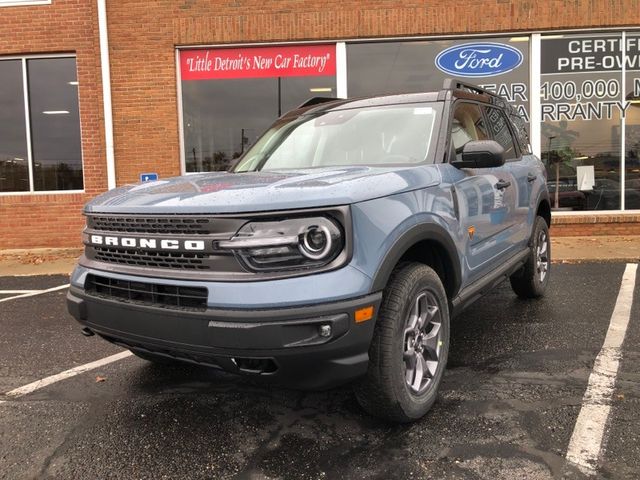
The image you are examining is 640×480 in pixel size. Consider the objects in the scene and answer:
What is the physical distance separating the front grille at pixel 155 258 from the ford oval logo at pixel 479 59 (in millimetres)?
8703

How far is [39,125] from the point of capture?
35.5 feet

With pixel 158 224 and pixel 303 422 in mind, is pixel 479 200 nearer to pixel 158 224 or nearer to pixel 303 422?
pixel 303 422

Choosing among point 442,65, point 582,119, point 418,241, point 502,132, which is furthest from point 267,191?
point 582,119

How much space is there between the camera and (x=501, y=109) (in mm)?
5059

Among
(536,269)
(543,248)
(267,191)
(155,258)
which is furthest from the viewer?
(543,248)

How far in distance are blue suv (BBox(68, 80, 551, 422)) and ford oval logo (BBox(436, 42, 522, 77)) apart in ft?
23.8

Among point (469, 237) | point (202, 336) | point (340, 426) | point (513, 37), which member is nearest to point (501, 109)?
point (469, 237)

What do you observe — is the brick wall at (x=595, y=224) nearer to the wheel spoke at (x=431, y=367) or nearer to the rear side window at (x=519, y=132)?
the rear side window at (x=519, y=132)

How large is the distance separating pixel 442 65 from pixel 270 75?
10.3 feet

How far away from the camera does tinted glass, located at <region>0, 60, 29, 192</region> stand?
10.8m

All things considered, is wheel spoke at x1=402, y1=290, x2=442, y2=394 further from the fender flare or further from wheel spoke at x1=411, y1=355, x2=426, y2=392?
the fender flare

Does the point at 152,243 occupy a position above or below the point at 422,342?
above

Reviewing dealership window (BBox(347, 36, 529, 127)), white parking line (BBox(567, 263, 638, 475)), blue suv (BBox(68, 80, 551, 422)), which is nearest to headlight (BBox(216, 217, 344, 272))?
blue suv (BBox(68, 80, 551, 422))

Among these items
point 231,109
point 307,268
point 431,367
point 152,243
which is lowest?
point 431,367
